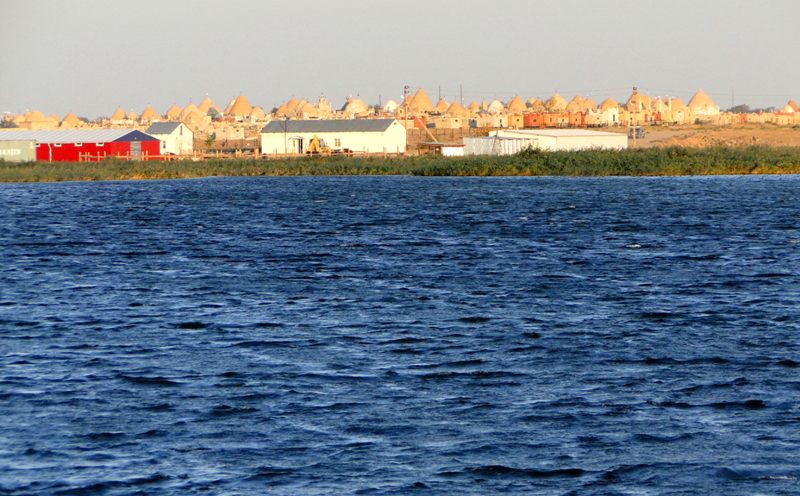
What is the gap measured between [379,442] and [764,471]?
535cm

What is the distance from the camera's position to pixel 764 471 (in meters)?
16.9

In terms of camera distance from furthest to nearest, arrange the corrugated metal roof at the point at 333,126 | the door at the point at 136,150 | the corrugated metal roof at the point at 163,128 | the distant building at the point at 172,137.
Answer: the corrugated metal roof at the point at 163,128, the distant building at the point at 172,137, the corrugated metal roof at the point at 333,126, the door at the point at 136,150

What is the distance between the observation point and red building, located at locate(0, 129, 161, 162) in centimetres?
14650

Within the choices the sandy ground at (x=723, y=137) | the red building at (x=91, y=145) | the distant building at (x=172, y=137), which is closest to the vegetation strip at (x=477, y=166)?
the red building at (x=91, y=145)

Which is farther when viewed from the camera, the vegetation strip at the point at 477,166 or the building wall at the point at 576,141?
the building wall at the point at 576,141

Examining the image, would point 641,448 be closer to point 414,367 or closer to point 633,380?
point 633,380

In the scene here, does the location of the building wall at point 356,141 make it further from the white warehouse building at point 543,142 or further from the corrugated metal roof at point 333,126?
the white warehouse building at point 543,142

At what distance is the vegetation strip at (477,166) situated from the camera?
384ft

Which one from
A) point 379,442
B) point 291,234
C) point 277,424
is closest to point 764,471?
point 379,442

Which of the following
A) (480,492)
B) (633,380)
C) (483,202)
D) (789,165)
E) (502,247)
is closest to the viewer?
(480,492)

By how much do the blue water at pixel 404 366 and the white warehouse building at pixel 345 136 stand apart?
347 ft

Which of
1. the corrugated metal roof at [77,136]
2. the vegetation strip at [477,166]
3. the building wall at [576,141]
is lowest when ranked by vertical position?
the vegetation strip at [477,166]

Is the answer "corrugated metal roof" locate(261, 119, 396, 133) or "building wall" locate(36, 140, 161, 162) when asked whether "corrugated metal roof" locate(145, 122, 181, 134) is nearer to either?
"corrugated metal roof" locate(261, 119, 396, 133)

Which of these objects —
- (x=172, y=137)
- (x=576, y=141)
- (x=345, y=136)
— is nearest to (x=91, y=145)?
(x=172, y=137)
